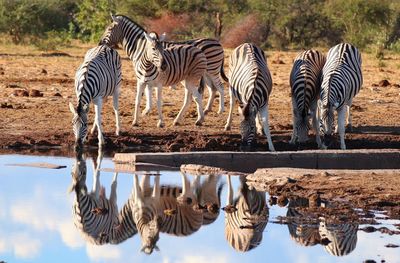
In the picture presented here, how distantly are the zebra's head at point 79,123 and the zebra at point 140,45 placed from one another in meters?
1.94

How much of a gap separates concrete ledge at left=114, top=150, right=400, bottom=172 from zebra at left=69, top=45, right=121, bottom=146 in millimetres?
1043

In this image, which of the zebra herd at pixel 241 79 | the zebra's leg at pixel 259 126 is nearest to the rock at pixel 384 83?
the zebra herd at pixel 241 79

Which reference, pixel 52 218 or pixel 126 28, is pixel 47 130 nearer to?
pixel 126 28

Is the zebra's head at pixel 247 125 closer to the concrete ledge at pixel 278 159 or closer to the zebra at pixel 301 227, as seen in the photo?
the concrete ledge at pixel 278 159

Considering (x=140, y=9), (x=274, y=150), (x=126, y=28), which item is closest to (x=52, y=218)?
(x=274, y=150)

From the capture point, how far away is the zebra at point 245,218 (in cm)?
1037

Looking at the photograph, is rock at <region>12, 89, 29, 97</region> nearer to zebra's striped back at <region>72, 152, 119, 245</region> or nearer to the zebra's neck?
the zebra's neck

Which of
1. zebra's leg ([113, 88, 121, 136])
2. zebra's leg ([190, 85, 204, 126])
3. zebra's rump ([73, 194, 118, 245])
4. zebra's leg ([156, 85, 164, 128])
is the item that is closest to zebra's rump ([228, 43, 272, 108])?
zebra's leg ([156, 85, 164, 128])

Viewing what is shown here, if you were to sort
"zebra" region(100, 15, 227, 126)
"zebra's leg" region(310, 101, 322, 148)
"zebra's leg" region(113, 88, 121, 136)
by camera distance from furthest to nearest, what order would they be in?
"zebra" region(100, 15, 227, 126) < "zebra's leg" region(113, 88, 121, 136) < "zebra's leg" region(310, 101, 322, 148)

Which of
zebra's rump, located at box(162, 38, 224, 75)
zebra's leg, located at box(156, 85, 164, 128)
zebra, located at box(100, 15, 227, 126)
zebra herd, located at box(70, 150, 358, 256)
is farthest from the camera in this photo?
zebra's rump, located at box(162, 38, 224, 75)

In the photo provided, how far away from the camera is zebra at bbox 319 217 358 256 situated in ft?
32.6

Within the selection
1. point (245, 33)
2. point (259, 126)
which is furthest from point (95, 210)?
point (245, 33)

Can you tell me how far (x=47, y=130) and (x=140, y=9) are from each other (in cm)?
2591

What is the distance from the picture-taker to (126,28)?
58.3 feet
